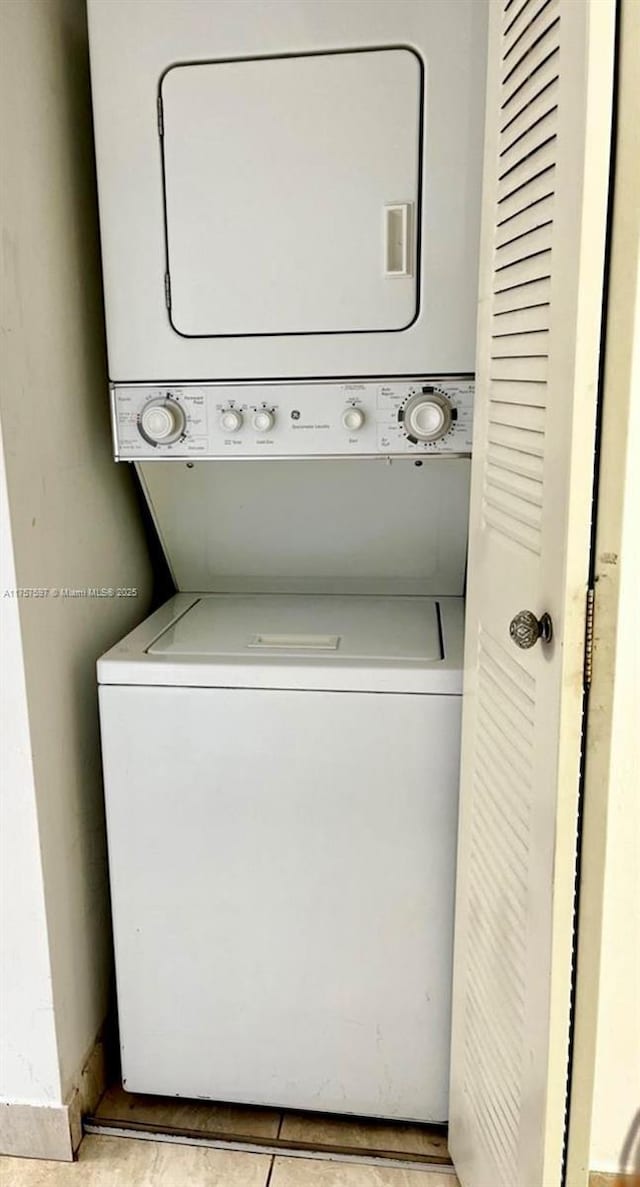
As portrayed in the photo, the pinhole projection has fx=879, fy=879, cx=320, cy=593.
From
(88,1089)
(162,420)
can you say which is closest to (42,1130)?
(88,1089)

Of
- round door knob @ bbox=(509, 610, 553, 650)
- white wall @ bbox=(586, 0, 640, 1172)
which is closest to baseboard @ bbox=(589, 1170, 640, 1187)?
white wall @ bbox=(586, 0, 640, 1172)

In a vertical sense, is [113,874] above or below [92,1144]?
above

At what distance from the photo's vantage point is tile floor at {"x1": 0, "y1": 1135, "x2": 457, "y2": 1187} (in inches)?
63.1

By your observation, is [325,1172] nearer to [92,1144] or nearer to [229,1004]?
[229,1004]

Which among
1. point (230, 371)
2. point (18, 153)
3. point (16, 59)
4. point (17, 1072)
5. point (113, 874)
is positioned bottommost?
point (17, 1072)

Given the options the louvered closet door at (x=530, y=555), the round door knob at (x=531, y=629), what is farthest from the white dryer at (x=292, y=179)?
the round door knob at (x=531, y=629)

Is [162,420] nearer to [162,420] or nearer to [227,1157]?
[162,420]

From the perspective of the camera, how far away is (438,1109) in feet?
5.40

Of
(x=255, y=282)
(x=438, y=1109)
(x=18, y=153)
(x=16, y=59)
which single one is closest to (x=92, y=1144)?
(x=438, y=1109)

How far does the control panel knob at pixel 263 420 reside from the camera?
1.61m

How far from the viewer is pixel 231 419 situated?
1.61 meters

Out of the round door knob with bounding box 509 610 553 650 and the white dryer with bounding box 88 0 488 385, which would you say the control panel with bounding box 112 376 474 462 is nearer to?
the white dryer with bounding box 88 0 488 385

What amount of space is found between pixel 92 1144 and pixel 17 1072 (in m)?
0.22

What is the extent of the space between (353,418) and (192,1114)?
55.3 inches
